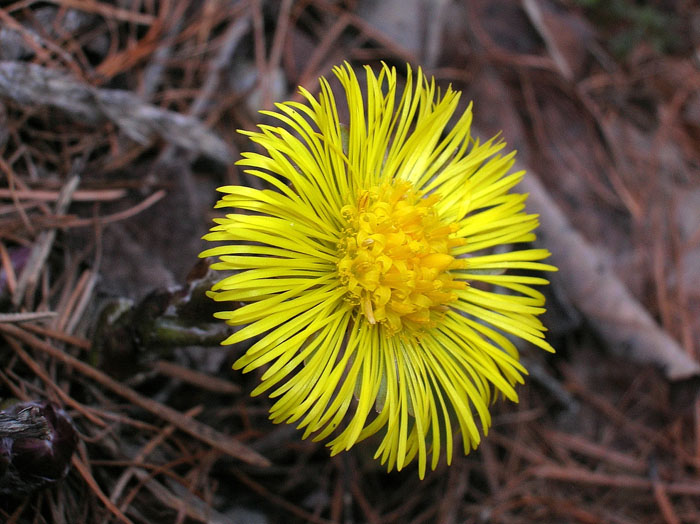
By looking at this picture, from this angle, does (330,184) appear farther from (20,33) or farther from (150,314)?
(20,33)

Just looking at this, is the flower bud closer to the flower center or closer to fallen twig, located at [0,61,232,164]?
the flower center

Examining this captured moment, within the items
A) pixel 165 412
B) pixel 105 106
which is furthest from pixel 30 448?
pixel 105 106

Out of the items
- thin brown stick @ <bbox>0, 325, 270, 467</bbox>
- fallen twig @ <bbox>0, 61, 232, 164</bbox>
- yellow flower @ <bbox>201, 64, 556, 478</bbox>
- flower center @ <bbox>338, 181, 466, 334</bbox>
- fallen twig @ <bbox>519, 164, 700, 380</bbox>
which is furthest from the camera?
fallen twig @ <bbox>519, 164, 700, 380</bbox>

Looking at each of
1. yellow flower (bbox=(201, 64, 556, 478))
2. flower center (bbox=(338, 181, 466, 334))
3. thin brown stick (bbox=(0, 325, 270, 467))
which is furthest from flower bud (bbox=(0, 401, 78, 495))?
flower center (bbox=(338, 181, 466, 334))

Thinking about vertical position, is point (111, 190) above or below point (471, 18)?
below

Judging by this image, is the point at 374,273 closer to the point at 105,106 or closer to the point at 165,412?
the point at 165,412

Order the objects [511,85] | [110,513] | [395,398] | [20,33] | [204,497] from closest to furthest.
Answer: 1. [395,398]
2. [110,513]
3. [204,497]
4. [20,33]
5. [511,85]

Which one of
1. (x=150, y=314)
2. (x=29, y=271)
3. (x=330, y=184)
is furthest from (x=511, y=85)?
(x=29, y=271)
